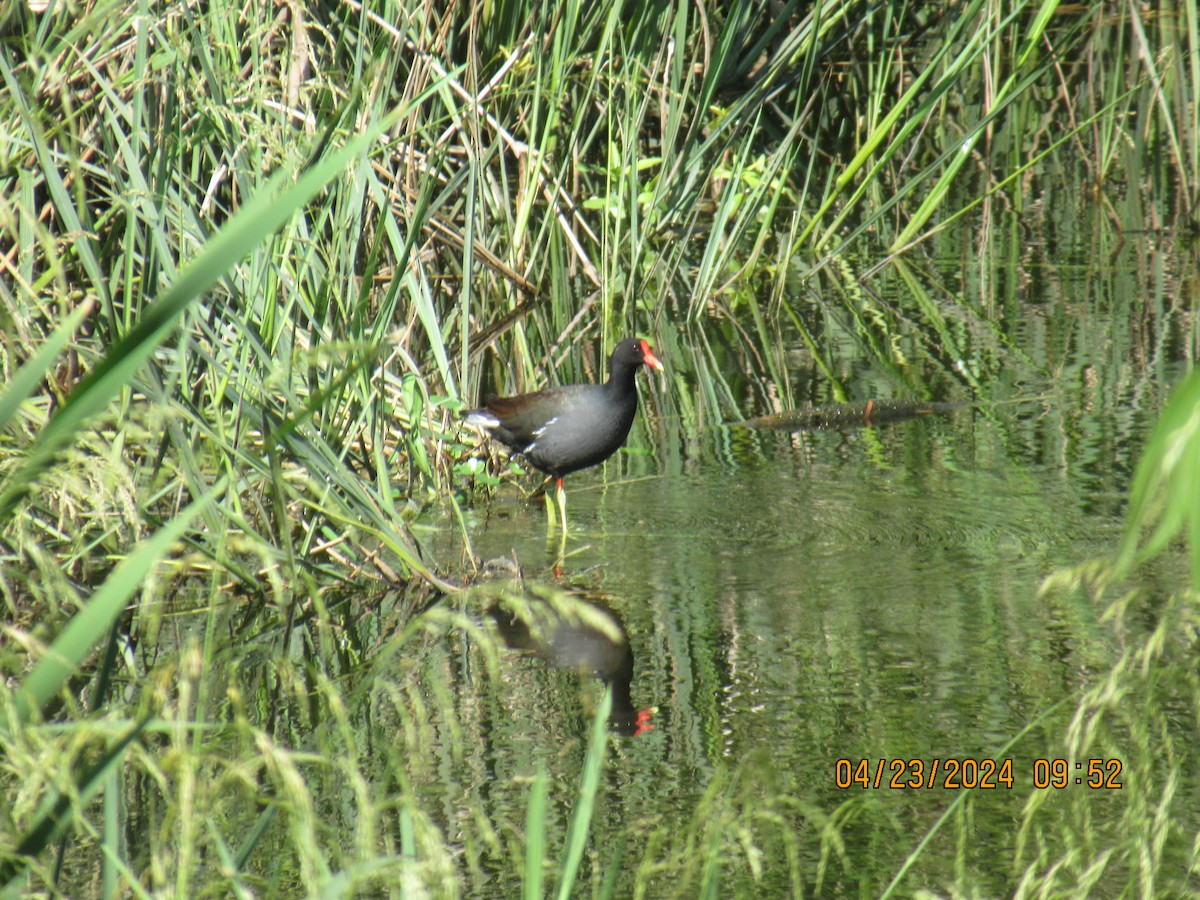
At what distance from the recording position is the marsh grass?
1500mm

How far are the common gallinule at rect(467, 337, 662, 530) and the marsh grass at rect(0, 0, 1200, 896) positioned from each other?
0.22 metres

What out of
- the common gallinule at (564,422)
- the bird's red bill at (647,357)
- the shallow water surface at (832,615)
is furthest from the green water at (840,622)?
the bird's red bill at (647,357)

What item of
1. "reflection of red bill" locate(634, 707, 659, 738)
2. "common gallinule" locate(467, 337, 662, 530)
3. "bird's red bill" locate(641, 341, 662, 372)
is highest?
"bird's red bill" locate(641, 341, 662, 372)

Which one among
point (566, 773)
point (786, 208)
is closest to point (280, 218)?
point (566, 773)
